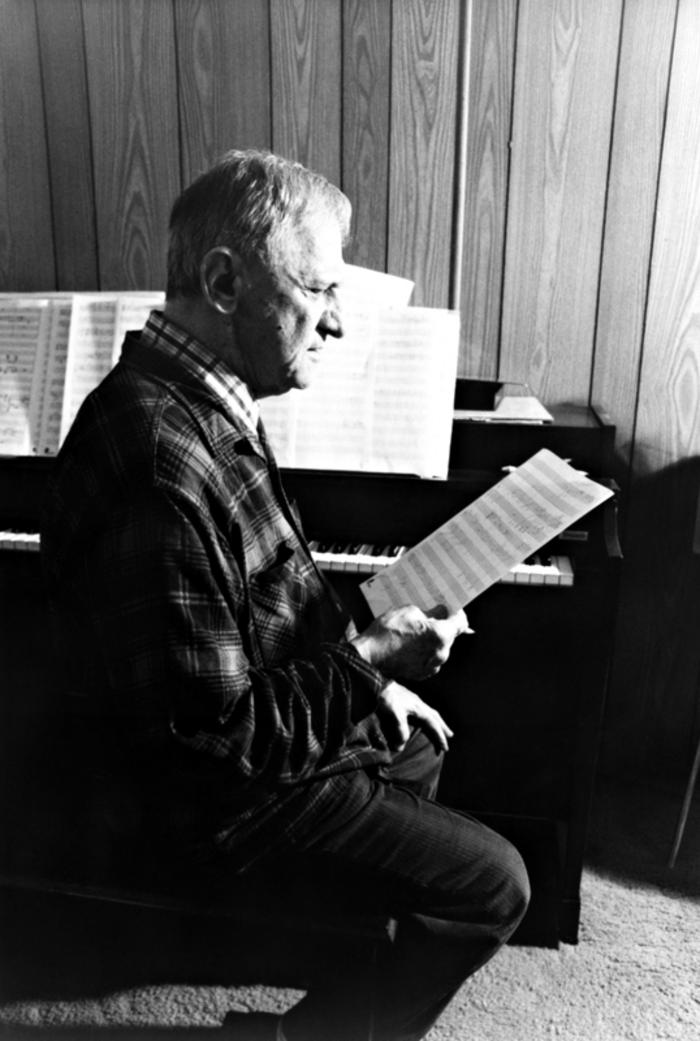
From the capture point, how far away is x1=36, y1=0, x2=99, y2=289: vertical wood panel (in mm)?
2324

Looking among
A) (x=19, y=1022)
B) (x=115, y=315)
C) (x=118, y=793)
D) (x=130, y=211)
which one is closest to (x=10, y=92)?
(x=130, y=211)

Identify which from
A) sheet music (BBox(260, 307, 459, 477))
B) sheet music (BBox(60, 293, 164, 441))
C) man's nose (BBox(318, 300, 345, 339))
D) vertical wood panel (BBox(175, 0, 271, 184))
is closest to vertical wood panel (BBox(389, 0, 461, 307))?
vertical wood panel (BBox(175, 0, 271, 184))

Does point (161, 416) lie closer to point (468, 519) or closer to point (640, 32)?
point (468, 519)

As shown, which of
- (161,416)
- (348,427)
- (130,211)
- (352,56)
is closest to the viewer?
(161,416)

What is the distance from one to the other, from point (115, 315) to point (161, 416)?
0.98m

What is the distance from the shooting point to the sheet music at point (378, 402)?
186cm

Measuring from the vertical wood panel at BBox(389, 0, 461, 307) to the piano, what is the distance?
1.82 ft

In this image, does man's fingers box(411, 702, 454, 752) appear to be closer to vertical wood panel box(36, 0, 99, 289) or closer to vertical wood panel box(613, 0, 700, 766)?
vertical wood panel box(613, 0, 700, 766)

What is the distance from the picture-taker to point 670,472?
2.37 m

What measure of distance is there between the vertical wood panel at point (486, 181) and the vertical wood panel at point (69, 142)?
96 cm

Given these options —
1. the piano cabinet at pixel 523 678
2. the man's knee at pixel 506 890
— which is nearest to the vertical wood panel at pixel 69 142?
the piano cabinet at pixel 523 678

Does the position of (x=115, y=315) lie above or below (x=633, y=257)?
below

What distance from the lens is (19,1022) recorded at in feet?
5.25

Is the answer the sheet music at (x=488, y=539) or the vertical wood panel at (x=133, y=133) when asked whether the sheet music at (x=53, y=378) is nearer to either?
the vertical wood panel at (x=133, y=133)
